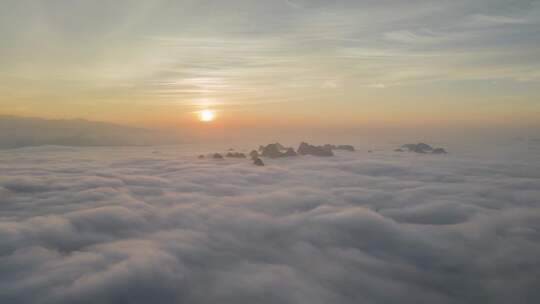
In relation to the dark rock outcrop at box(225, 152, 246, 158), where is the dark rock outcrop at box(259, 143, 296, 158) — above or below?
above

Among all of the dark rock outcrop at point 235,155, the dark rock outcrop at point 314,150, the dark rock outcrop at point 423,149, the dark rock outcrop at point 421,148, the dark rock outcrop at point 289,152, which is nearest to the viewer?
the dark rock outcrop at point 235,155

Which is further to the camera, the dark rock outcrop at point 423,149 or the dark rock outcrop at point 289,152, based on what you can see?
the dark rock outcrop at point 423,149

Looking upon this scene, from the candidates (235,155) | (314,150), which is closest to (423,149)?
(314,150)

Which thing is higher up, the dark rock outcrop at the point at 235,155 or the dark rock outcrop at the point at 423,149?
the dark rock outcrop at the point at 423,149

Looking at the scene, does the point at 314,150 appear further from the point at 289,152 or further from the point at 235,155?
the point at 235,155

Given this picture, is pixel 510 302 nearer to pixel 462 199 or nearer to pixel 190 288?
pixel 190 288

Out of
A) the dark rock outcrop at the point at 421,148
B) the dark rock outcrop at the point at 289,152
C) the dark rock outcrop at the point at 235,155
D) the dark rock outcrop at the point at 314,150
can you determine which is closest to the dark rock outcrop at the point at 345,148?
the dark rock outcrop at the point at 314,150

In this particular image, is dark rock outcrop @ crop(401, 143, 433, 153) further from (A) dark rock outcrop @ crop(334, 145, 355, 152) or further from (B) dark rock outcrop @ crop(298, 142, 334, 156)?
(B) dark rock outcrop @ crop(298, 142, 334, 156)

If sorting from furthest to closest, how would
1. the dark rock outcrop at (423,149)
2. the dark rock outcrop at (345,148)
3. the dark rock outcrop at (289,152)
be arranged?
1. the dark rock outcrop at (345,148)
2. the dark rock outcrop at (423,149)
3. the dark rock outcrop at (289,152)

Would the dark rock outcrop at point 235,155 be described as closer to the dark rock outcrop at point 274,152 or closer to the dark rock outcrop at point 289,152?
the dark rock outcrop at point 274,152

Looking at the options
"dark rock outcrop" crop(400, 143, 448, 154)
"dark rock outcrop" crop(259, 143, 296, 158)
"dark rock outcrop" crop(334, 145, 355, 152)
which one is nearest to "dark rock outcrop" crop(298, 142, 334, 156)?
"dark rock outcrop" crop(259, 143, 296, 158)
